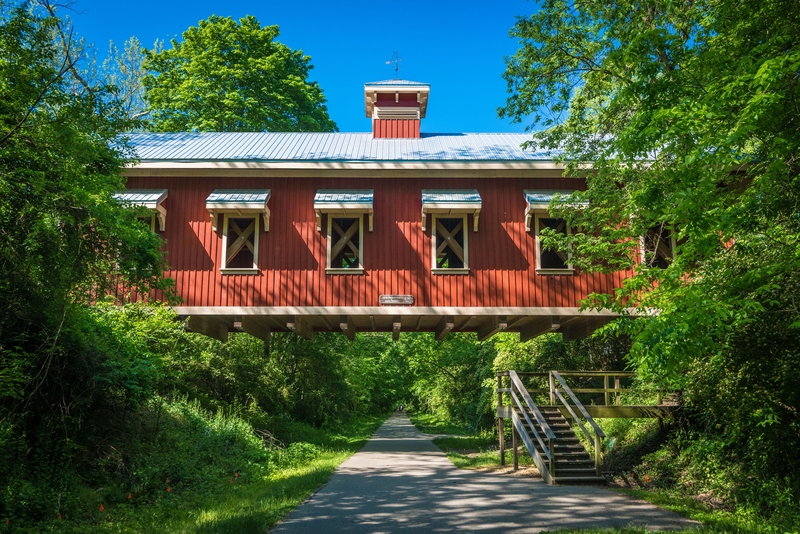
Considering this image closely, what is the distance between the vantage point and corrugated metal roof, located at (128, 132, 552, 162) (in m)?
16.4

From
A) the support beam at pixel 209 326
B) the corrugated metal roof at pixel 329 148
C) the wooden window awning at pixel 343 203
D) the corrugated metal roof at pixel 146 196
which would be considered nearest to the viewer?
the corrugated metal roof at pixel 146 196

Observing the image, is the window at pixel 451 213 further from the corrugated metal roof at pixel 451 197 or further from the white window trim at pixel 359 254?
the white window trim at pixel 359 254

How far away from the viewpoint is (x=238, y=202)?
15.5 m

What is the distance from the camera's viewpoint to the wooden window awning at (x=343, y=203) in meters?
15.5

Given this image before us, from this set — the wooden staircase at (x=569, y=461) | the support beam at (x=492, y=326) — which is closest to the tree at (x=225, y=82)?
the support beam at (x=492, y=326)

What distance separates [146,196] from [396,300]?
21.9ft

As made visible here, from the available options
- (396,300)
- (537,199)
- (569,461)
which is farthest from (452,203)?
(569,461)

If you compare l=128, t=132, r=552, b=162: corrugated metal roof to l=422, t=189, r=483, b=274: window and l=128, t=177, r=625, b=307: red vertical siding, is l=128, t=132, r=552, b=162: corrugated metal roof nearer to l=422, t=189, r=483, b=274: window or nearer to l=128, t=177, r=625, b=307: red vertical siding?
l=128, t=177, r=625, b=307: red vertical siding

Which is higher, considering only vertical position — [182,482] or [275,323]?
[275,323]

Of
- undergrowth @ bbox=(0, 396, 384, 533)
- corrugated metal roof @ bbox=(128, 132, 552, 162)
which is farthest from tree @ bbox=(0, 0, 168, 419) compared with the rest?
corrugated metal roof @ bbox=(128, 132, 552, 162)

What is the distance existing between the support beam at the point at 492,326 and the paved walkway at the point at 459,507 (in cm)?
422

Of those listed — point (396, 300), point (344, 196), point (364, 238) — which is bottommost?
point (396, 300)

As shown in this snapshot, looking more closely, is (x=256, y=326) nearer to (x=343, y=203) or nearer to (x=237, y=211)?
(x=237, y=211)

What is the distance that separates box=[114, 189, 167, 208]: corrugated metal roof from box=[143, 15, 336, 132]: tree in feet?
47.1
